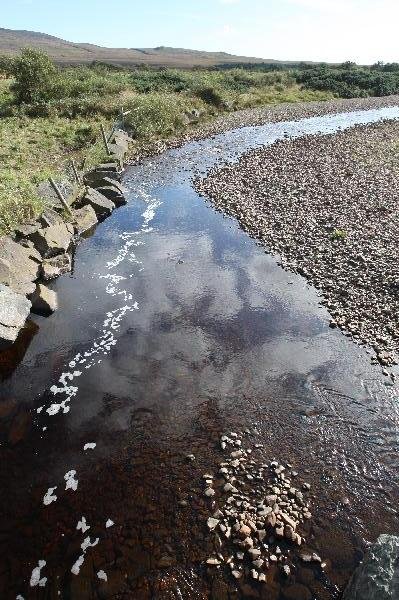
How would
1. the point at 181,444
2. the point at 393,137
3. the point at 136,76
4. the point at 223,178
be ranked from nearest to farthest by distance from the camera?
the point at 181,444
the point at 223,178
the point at 393,137
the point at 136,76

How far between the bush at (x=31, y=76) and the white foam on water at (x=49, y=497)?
2116 inches

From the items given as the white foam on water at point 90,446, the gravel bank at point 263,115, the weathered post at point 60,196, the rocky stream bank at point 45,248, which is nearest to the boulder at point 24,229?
the rocky stream bank at point 45,248

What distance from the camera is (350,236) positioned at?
2323 centimetres

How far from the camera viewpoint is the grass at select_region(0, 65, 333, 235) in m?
31.7

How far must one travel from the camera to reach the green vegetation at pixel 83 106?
3456 centimetres

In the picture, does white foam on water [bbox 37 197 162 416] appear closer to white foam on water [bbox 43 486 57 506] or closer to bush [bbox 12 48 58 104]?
white foam on water [bbox 43 486 57 506]

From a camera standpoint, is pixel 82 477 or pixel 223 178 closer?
pixel 82 477

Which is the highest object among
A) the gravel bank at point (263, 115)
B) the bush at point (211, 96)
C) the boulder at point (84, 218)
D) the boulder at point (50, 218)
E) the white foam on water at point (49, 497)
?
the bush at point (211, 96)

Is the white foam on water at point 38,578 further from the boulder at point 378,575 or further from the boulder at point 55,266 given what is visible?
the boulder at point 55,266

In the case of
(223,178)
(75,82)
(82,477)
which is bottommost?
(82,477)

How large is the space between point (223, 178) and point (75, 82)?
3682 cm

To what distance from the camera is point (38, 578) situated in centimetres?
952

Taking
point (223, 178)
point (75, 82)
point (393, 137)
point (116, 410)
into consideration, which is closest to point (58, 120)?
point (75, 82)

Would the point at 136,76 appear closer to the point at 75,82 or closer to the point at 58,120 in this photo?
the point at 75,82
